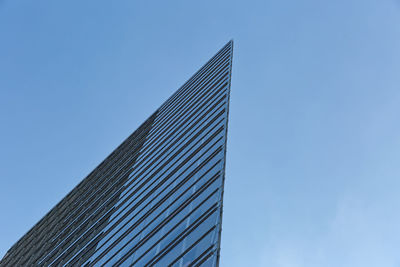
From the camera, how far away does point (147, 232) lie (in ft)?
65.2

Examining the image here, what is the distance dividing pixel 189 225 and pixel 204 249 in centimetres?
264

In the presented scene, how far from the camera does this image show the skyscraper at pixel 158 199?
16.6 m

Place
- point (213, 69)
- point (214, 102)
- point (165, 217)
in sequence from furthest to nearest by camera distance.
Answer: point (213, 69) < point (214, 102) < point (165, 217)

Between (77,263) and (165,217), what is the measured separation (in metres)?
7.87

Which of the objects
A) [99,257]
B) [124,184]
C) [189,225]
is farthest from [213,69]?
[189,225]

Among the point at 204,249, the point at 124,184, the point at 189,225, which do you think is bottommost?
the point at 204,249

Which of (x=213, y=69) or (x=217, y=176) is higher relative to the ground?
(x=213, y=69)

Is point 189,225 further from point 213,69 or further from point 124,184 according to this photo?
point 213,69

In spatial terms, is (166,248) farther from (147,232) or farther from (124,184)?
(124,184)

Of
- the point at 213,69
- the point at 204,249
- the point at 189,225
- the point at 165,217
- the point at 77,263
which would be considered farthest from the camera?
the point at 213,69

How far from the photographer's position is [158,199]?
22312 mm

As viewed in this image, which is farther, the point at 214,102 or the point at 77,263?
the point at 214,102

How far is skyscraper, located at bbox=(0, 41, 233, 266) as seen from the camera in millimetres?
16641

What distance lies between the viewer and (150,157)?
31.3 meters
